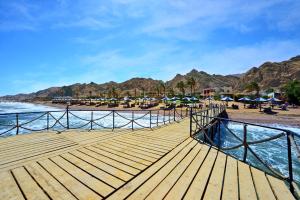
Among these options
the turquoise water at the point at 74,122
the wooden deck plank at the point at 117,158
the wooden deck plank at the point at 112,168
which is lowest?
the turquoise water at the point at 74,122

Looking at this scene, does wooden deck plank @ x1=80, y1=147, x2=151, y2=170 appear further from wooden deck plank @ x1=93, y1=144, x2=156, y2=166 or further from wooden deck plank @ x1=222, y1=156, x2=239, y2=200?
wooden deck plank @ x1=222, y1=156, x2=239, y2=200

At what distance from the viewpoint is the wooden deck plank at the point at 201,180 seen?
11.3 ft

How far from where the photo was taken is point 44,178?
13.4ft

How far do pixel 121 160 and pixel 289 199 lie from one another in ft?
12.1

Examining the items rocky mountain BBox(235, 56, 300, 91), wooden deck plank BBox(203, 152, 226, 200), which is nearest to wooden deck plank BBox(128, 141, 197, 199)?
wooden deck plank BBox(203, 152, 226, 200)

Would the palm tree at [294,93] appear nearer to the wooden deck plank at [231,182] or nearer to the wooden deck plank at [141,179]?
the wooden deck plank at [231,182]

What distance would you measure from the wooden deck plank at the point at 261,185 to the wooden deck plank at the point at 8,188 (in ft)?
14.1

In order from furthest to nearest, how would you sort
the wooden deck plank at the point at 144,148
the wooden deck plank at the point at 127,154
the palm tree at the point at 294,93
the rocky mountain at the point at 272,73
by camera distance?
the rocky mountain at the point at 272,73 → the palm tree at the point at 294,93 → the wooden deck plank at the point at 144,148 → the wooden deck plank at the point at 127,154

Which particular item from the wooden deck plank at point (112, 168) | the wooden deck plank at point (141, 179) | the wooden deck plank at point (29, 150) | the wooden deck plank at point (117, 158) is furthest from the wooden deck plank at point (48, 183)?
the wooden deck plank at point (117, 158)

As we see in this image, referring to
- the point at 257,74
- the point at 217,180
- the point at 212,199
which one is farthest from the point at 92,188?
the point at 257,74

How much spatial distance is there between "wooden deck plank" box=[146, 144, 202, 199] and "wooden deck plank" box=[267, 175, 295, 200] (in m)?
1.83

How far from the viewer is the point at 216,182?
13.1 feet

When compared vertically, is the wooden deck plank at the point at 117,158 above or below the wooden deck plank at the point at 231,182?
above

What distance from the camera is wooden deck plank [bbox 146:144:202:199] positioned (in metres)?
3.43
